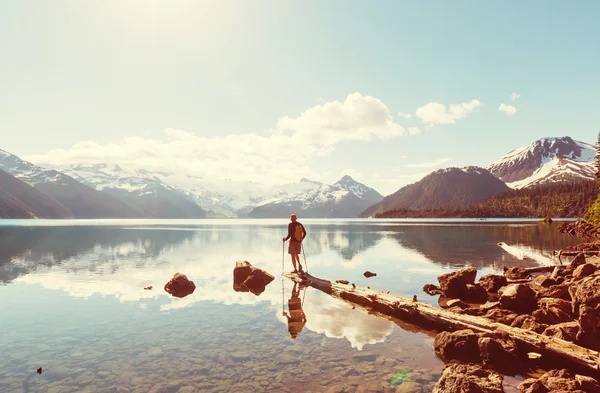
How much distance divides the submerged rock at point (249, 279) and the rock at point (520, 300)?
573 inches

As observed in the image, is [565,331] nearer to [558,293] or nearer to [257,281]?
[558,293]

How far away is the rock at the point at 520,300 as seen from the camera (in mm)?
17562

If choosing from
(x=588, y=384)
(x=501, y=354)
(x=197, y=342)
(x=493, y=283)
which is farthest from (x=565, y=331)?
(x=197, y=342)

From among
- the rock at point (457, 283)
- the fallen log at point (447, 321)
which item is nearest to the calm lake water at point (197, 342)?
the fallen log at point (447, 321)

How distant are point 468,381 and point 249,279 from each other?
18.9 metres

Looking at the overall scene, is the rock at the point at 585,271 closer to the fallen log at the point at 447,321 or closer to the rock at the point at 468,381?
the fallen log at the point at 447,321

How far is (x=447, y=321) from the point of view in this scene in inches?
570

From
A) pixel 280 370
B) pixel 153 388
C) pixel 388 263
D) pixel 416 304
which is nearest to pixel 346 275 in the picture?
pixel 388 263

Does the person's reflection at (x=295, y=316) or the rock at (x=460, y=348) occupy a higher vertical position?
the rock at (x=460, y=348)

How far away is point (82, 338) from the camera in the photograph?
48.2 feet

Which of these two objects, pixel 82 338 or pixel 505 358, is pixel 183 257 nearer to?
pixel 82 338

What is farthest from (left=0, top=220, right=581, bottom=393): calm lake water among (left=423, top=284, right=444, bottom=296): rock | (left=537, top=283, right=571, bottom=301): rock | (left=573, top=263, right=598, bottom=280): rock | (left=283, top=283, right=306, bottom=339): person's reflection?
(left=573, top=263, right=598, bottom=280): rock

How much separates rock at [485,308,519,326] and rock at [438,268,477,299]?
4.99 m

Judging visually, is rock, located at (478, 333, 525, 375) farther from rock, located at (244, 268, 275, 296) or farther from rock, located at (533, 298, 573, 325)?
rock, located at (244, 268, 275, 296)
